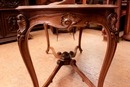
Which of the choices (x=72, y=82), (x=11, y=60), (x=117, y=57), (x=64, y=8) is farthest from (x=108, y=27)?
(x=11, y=60)

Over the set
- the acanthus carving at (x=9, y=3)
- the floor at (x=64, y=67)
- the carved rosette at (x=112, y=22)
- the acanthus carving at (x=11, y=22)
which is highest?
the acanthus carving at (x=9, y=3)

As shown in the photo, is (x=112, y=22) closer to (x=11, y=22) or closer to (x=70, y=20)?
(x=70, y=20)

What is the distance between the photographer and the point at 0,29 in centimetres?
200

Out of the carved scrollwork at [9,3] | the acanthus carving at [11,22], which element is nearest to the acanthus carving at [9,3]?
the carved scrollwork at [9,3]

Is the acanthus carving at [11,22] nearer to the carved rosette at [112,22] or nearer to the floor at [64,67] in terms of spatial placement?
the floor at [64,67]

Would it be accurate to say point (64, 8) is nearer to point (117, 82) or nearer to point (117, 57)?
point (117, 82)

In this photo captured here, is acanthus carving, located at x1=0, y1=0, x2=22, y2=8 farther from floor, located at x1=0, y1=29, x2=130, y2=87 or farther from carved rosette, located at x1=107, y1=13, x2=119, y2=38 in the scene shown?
carved rosette, located at x1=107, y1=13, x2=119, y2=38

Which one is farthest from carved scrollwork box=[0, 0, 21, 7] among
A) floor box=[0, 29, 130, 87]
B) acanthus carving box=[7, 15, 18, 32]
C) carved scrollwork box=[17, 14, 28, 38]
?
carved scrollwork box=[17, 14, 28, 38]

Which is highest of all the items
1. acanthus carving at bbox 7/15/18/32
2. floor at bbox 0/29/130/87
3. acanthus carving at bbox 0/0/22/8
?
acanthus carving at bbox 0/0/22/8

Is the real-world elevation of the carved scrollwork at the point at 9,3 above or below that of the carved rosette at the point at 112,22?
above

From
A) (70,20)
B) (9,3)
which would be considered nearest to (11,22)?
(9,3)

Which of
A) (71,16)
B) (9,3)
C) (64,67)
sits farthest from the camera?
(9,3)

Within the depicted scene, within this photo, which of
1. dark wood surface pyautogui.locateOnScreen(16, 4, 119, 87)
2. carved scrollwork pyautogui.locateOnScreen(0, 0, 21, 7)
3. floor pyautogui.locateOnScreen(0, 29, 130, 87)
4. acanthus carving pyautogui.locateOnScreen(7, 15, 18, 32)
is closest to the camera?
dark wood surface pyautogui.locateOnScreen(16, 4, 119, 87)

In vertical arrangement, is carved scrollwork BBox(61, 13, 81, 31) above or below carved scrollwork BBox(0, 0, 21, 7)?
below
